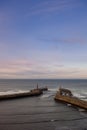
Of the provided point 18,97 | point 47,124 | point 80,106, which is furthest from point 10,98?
point 47,124

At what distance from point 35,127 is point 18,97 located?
2625 cm

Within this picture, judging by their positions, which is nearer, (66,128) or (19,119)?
(66,128)

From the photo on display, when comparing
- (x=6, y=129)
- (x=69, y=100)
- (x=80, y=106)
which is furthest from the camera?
(x=69, y=100)

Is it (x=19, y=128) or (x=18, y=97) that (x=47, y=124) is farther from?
(x=18, y=97)

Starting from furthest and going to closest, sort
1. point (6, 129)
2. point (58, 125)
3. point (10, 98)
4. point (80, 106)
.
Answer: point (10, 98) → point (80, 106) → point (58, 125) → point (6, 129)

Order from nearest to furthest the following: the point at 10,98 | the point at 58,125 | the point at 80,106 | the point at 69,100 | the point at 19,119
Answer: the point at 58,125 → the point at 19,119 → the point at 80,106 → the point at 69,100 → the point at 10,98

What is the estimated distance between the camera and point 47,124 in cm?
2236

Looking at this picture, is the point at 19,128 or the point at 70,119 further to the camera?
A: the point at 70,119

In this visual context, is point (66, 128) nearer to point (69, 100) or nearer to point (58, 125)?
point (58, 125)

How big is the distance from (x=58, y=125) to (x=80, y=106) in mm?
12730

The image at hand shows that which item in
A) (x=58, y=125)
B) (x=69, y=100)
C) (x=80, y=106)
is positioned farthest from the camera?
(x=69, y=100)

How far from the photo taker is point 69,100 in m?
38.8

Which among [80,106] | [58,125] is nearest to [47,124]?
[58,125]

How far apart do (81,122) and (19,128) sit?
7.42 meters
